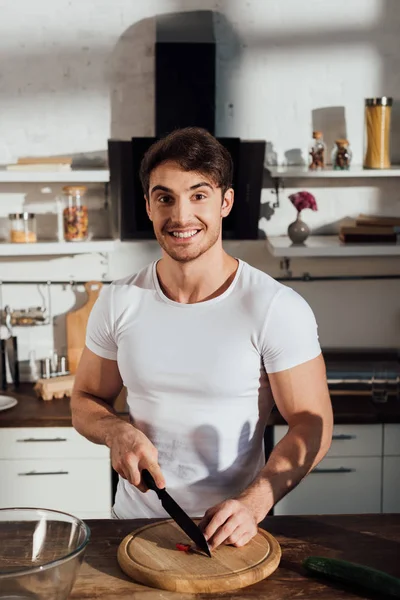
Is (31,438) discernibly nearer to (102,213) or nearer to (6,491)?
(6,491)

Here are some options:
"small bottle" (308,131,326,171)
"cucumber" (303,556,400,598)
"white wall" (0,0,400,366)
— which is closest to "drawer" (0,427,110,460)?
"white wall" (0,0,400,366)

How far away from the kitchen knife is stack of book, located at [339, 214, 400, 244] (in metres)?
2.20

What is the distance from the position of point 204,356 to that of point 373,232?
1.93m

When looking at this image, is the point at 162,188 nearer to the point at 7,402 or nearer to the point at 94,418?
the point at 94,418

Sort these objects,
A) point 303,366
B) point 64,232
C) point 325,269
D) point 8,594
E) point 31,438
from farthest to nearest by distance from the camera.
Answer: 1. point 325,269
2. point 64,232
3. point 31,438
4. point 303,366
5. point 8,594

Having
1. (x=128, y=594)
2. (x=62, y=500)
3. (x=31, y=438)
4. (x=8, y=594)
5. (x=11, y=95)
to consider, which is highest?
(x=11, y=95)

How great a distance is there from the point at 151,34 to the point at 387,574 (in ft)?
9.60

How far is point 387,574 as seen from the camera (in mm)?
1685

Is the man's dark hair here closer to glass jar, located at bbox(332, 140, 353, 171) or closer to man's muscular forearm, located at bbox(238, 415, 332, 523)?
man's muscular forearm, located at bbox(238, 415, 332, 523)

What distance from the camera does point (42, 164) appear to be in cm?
381

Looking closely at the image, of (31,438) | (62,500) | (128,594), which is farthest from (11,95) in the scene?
(128,594)

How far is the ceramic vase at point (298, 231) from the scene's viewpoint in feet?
12.7

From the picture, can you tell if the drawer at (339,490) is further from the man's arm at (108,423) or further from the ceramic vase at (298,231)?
the man's arm at (108,423)

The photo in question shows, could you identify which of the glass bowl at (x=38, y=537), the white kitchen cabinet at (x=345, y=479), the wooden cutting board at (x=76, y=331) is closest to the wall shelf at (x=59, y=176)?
the wooden cutting board at (x=76, y=331)
